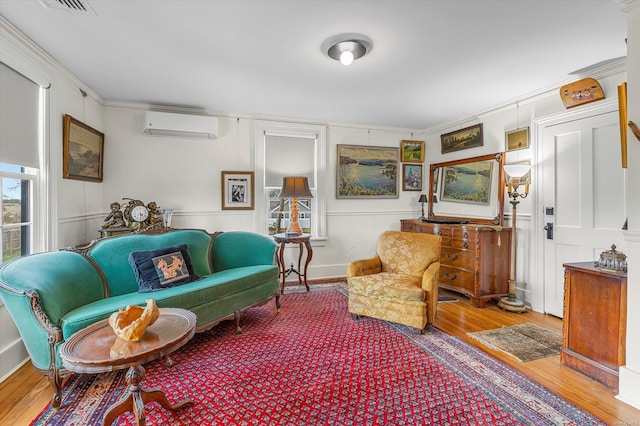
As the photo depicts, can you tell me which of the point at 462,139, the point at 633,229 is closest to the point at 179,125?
the point at 462,139

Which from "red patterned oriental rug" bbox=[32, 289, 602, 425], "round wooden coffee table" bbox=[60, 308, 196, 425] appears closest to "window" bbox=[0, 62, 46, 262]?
"red patterned oriental rug" bbox=[32, 289, 602, 425]

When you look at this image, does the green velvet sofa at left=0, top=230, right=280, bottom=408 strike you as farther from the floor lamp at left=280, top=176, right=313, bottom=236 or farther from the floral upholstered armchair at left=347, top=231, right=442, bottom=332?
the floral upholstered armchair at left=347, top=231, right=442, bottom=332

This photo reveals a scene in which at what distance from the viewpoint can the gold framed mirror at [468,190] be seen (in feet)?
13.0

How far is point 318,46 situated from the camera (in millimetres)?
2467

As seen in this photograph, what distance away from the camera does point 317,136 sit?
4805 mm

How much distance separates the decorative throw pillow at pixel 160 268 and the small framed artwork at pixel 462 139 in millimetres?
4043

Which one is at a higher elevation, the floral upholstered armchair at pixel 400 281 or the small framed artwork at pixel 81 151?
the small framed artwork at pixel 81 151

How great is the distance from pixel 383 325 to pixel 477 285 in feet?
4.57

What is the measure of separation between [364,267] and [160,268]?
204 cm

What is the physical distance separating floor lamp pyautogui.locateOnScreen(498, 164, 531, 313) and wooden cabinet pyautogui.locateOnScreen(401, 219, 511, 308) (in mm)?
72

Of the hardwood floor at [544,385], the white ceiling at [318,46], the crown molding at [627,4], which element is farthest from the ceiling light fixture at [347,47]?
the hardwood floor at [544,385]

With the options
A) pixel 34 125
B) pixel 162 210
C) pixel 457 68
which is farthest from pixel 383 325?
pixel 34 125

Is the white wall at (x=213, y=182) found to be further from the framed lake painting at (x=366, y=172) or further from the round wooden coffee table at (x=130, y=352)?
the round wooden coffee table at (x=130, y=352)

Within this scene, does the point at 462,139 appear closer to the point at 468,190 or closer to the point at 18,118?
the point at 468,190
